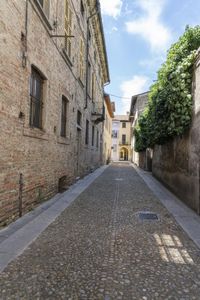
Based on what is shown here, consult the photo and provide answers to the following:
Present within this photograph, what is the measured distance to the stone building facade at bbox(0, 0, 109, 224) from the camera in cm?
484

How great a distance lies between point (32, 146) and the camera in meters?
6.17

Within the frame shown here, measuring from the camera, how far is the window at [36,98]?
6.39m

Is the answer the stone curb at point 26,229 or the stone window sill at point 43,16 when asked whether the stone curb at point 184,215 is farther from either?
the stone window sill at point 43,16

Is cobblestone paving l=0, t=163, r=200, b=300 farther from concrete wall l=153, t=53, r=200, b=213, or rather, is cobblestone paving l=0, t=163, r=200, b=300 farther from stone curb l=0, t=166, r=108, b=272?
concrete wall l=153, t=53, r=200, b=213

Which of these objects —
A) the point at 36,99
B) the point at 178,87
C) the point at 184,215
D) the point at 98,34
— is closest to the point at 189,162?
the point at 184,215

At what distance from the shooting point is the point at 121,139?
194 feet

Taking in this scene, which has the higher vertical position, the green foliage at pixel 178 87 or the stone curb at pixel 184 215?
the green foliage at pixel 178 87

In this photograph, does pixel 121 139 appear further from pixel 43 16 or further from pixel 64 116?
pixel 43 16

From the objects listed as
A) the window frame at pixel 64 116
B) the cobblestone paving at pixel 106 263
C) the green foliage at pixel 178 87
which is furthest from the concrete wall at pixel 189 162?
the window frame at pixel 64 116

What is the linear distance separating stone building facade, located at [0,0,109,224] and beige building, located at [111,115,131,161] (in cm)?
4736

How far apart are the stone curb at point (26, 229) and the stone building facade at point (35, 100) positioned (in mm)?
246

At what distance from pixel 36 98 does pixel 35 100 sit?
0.08 metres

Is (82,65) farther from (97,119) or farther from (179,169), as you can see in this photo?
(179,169)

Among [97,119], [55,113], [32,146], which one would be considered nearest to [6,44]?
[32,146]
